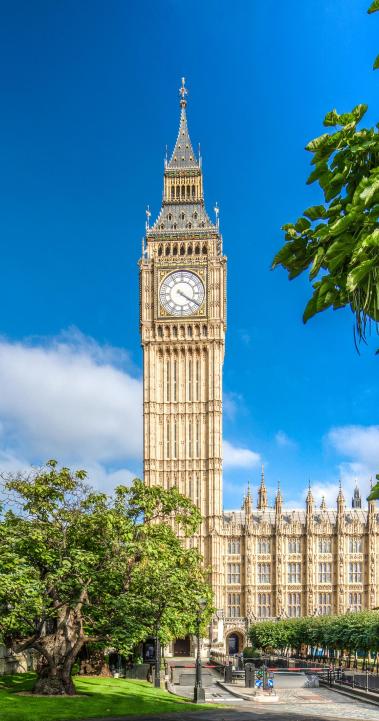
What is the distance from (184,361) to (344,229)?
8536cm

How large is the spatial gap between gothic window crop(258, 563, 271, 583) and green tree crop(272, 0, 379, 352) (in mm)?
89378

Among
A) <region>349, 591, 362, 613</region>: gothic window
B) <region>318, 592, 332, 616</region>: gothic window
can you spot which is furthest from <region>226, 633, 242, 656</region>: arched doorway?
<region>349, 591, 362, 613</region>: gothic window

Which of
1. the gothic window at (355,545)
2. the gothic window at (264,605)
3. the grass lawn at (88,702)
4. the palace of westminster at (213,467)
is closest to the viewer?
the grass lawn at (88,702)

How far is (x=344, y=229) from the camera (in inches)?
260

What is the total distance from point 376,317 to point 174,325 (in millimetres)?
84873

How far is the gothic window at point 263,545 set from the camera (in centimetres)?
9400

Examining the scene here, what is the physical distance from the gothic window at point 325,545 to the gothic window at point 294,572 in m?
3.16

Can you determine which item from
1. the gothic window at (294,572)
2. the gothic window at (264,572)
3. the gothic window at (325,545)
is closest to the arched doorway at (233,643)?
the gothic window at (264,572)

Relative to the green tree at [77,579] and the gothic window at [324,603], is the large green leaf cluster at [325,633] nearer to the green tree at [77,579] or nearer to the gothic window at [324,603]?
the gothic window at [324,603]

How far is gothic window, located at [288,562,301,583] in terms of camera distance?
93000 mm

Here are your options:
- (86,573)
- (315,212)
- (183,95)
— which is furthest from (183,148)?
(315,212)

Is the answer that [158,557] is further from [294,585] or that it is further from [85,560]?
[294,585]

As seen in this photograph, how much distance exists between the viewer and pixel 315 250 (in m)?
7.14

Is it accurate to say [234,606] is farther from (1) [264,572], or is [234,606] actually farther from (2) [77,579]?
(2) [77,579]
